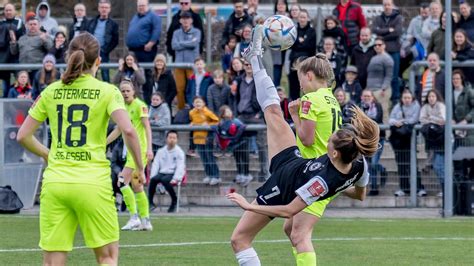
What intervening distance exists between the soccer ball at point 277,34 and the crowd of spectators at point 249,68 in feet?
27.5

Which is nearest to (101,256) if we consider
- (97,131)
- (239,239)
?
(97,131)

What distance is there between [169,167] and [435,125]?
15.2ft

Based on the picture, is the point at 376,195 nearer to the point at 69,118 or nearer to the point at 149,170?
the point at 149,170

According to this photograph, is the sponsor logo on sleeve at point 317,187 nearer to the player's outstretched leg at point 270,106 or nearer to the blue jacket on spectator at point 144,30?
the player's outstretched leg at point 270,106

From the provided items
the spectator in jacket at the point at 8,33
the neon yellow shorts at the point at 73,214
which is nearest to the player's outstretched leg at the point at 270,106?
the neon yellow shorts at the point at 73,214

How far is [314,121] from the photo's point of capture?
9352 millimetres

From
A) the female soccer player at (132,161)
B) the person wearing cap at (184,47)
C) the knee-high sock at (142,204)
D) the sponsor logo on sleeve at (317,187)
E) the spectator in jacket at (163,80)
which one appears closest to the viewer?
the sponsor logo on sleeve at (317,187)

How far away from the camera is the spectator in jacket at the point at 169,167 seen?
60.9 feet

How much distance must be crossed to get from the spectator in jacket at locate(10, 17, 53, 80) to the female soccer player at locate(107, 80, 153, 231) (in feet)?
21.1

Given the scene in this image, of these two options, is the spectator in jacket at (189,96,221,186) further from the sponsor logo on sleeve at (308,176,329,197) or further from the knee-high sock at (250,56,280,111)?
the sponsor logo on sleeve at (308,176,329,197)

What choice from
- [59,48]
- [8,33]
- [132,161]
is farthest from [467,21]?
[8,33]

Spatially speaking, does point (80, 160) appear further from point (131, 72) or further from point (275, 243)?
point (131, 72)

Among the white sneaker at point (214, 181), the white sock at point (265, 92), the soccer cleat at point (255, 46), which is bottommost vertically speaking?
the white sneaker at point (214, 181)

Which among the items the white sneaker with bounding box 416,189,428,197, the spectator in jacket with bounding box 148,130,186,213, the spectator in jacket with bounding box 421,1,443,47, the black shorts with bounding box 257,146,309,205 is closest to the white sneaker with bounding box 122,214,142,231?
the spectator in jacket with bounding box 148,130,186,213
